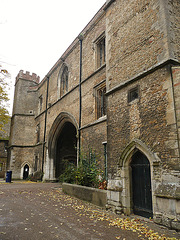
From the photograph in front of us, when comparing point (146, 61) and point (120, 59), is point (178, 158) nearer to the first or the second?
point (146, 61)

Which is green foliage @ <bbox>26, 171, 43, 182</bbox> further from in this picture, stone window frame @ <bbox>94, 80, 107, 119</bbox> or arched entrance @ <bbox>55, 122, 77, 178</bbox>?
stone window frame @ <bbox>94, 80, 107, 119</bbox>

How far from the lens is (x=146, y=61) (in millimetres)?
5805

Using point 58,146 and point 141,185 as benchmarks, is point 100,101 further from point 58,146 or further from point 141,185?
point 58,146

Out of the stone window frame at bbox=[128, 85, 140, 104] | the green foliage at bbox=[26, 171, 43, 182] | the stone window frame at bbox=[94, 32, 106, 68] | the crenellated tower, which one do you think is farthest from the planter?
the crenellated tower

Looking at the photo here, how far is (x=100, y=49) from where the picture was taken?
36.8 feet

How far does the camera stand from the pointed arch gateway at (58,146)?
1547cm

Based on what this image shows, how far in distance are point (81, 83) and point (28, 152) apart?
1109 centimetres

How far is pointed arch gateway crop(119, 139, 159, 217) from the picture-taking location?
5211 millimetres

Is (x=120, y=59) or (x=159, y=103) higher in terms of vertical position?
(x=120, y=59)

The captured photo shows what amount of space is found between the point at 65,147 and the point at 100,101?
782 cm

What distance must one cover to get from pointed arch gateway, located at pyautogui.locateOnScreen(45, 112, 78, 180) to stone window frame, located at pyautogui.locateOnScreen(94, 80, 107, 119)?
4972mm

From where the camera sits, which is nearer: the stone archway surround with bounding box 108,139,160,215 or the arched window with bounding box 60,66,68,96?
the stone archway surround with bounding box 108,139,160,215

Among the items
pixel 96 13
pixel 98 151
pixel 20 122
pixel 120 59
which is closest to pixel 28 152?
pixel 20 122

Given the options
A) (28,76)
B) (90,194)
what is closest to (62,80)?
(28,76)
